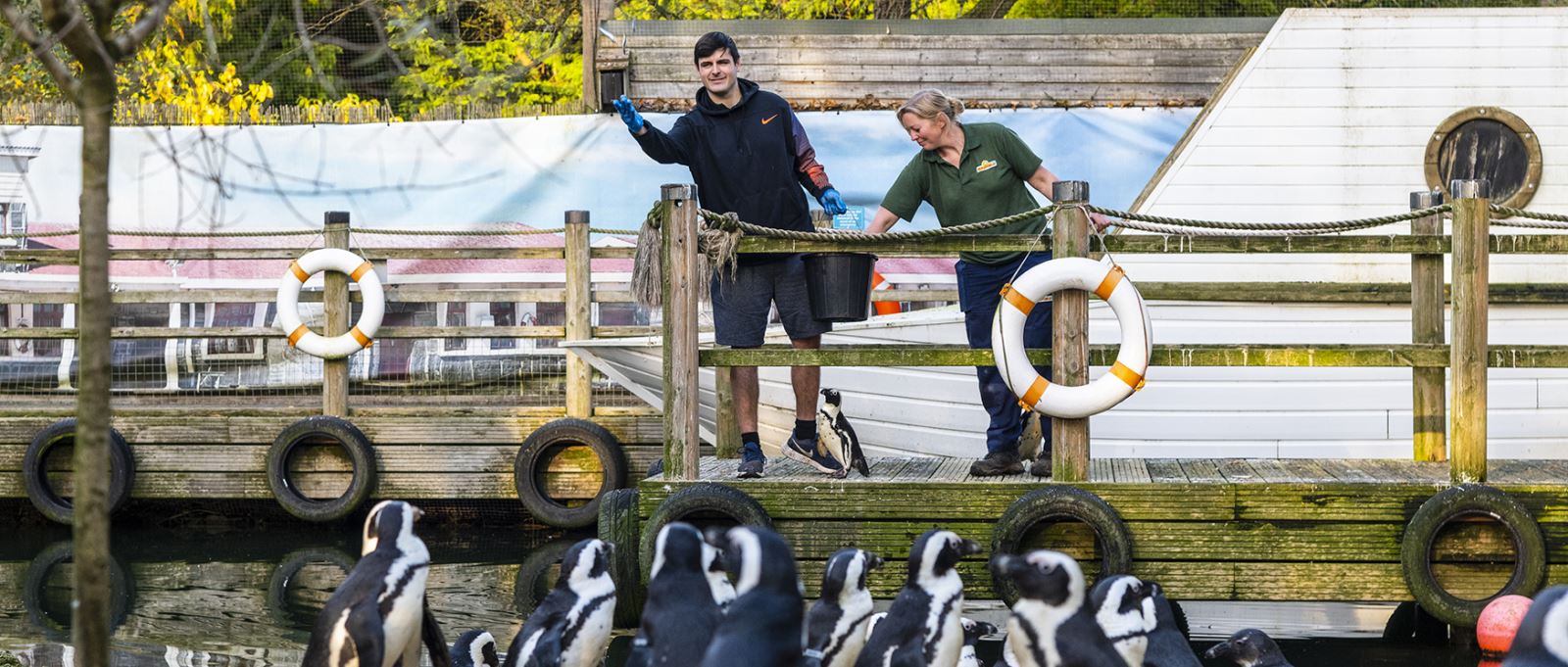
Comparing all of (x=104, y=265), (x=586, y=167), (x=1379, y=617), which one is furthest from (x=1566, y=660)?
(x=586, y=167)

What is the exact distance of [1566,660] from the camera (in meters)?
3.72

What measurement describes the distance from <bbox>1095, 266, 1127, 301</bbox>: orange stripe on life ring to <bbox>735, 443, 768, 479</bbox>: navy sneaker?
1.35 m

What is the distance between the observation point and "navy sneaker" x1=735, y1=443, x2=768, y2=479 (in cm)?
627

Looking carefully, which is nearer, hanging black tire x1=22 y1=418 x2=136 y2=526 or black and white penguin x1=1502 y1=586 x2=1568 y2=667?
black and white penguin x1=1502 y1=586 x2=1568 y2=667

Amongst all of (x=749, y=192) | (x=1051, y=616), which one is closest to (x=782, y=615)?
(x=1051, y=616)

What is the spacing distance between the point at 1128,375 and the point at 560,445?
4.72m

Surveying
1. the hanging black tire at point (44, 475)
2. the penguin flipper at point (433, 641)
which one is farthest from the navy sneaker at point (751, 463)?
the hanging black tire at point (44, 475)

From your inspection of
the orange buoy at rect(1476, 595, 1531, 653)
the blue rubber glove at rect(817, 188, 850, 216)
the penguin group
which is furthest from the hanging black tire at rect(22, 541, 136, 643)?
the orange buoy at rect(1476, 595, 1531, 653)

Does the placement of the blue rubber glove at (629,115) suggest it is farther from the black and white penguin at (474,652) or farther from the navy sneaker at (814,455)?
the black and white penguin at (474,652)

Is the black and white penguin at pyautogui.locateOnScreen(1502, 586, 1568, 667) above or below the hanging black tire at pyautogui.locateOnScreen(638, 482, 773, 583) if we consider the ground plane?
below

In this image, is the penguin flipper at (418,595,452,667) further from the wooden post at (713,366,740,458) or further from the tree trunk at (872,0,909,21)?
the tree trunk at (872,0,909,21)

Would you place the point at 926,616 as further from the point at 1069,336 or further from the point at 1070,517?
the point at 1069,336

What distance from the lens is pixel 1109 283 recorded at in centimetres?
586

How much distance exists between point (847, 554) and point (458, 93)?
14929mm
